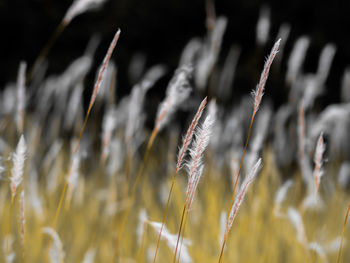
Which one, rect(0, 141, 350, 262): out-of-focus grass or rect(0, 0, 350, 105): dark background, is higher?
rect(0, 0, 350, 105): dark background

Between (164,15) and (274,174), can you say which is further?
(164,15)

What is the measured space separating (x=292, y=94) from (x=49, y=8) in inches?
118

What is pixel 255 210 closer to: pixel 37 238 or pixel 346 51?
pixel 37 238

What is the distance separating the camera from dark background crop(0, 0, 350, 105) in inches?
148

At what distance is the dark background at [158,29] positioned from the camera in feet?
12.3

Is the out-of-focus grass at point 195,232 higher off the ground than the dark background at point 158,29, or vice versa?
the dark background at point 158,29

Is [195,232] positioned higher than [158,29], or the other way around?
[158,29]

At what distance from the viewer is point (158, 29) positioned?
157 inches

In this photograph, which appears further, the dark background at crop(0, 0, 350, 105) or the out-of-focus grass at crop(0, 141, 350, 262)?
the dark background at crop(0, 0, 350, 105)

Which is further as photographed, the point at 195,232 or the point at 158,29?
the point at 158,29

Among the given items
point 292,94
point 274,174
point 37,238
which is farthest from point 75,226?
point 292,94

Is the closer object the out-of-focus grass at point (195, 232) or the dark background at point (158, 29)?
the out-of-focus grass at point (195, 232)

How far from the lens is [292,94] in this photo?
4.77ft

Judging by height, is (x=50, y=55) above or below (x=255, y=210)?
above
